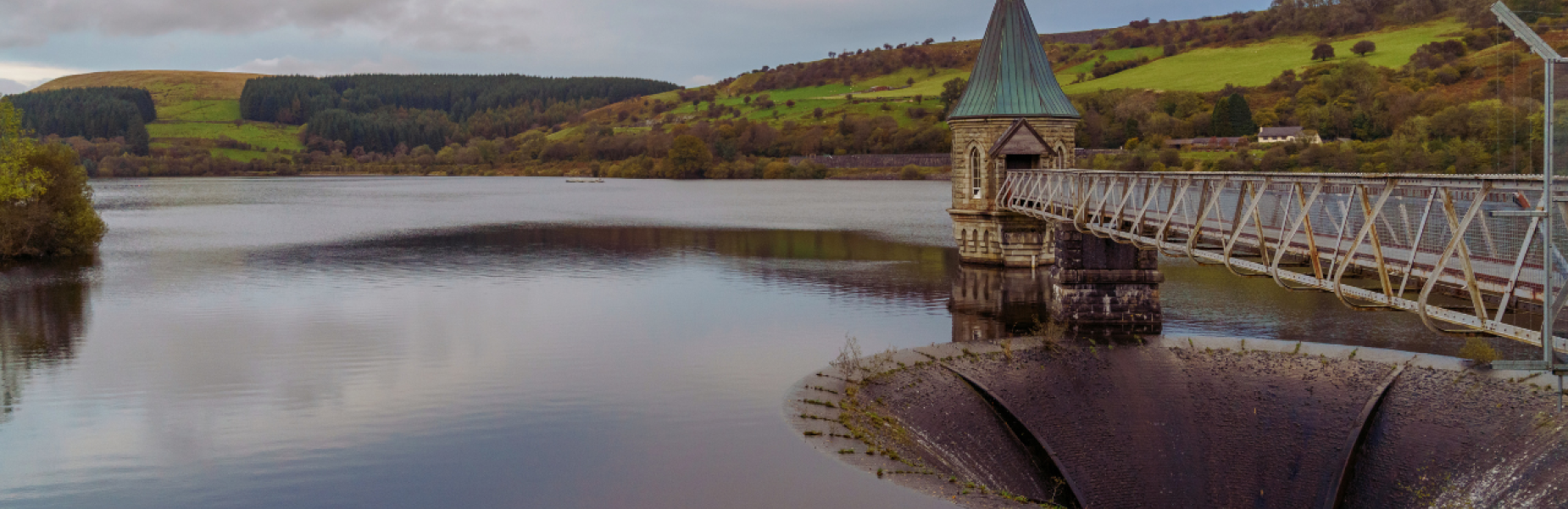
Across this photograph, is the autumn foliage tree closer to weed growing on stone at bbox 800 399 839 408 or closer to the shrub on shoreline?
the shrub on shoreline

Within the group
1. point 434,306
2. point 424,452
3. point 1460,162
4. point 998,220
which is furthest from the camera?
point 1460,162

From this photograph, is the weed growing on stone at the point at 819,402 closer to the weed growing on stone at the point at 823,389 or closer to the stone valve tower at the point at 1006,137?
the weed growing on stone at the point at 823,389

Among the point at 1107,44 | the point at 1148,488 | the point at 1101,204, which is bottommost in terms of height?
the point at 1148,488

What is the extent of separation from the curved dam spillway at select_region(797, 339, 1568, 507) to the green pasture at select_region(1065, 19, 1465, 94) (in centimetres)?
6698

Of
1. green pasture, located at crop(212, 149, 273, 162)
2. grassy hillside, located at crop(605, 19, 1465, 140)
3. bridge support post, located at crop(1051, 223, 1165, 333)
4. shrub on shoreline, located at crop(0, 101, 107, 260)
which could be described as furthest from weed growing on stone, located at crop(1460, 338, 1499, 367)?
green pasture, located at crop(212, 149, 273, 162)

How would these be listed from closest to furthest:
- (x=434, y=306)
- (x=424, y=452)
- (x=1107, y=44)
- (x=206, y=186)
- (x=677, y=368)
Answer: (x=424, y=452), (x=677, y=368), (x=434, y=306), (x=206, y=186), (x=1107, y=44)

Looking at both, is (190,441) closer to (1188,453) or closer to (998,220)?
(1188,453)

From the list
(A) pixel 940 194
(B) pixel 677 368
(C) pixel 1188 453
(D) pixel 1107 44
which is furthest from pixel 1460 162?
(D) pixel 1107 44

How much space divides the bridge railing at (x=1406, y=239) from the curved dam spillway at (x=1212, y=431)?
76.0 inches

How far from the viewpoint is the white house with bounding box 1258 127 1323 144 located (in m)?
67.1

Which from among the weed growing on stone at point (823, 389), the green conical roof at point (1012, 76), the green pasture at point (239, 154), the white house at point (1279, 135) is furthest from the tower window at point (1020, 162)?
the green pasture at point (239, 154)

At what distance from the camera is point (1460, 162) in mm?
41312

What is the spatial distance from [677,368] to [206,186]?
416ft

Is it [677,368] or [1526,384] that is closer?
[1526,384]
